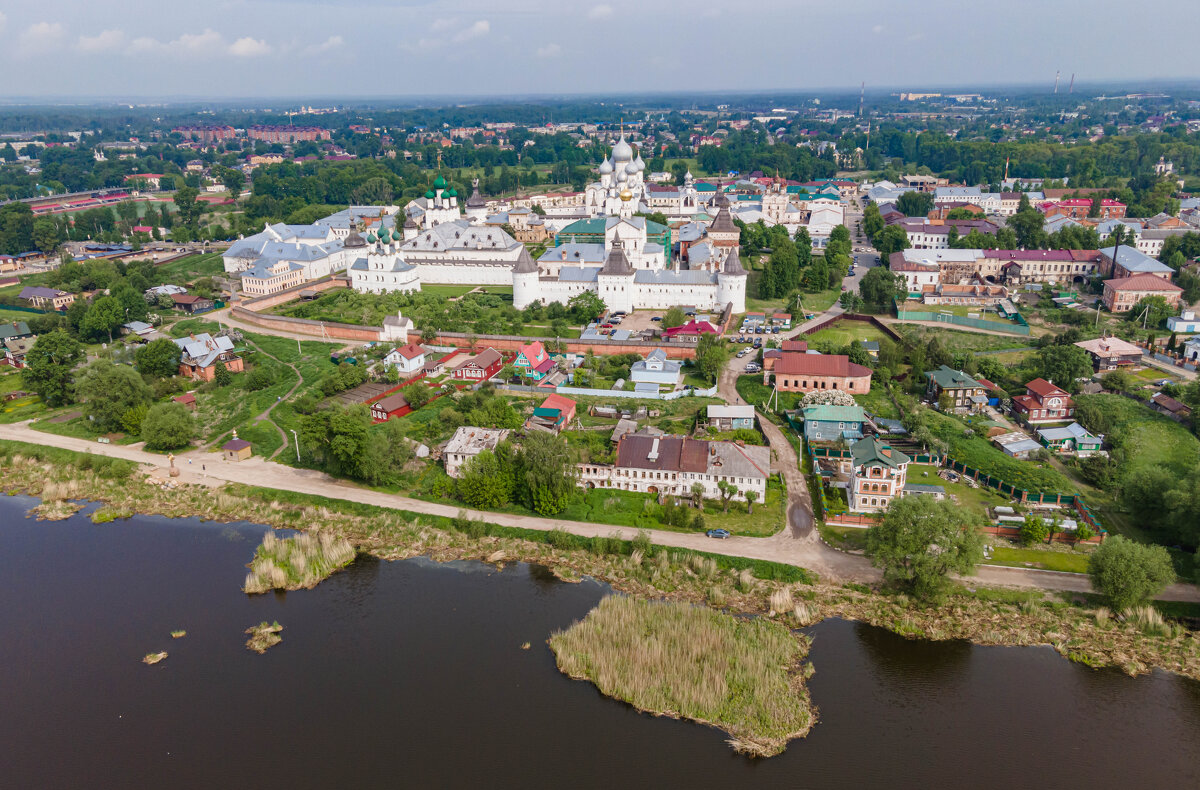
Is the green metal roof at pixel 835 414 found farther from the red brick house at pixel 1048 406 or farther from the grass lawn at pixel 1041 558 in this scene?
the grass lawn at pixel 1041 558

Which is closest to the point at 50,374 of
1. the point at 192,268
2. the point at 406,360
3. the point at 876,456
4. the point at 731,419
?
the point at 406,360

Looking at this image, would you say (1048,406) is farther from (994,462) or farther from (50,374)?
(50,374)

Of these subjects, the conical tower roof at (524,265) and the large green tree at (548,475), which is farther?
the conical tower roof at (524,265)

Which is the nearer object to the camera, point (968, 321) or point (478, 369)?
point (478, 369)

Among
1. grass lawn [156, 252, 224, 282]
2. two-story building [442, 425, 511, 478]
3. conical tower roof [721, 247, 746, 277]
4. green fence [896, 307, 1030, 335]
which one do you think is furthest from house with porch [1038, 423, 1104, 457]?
grass lawn [156, 252, 224, 282]

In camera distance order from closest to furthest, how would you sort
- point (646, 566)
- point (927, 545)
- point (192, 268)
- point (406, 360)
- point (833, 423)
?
1. point (927, 545)
2. point (646, 566)
3. point (833, 423)
4. point (406, 360)
5. point (192, 268)

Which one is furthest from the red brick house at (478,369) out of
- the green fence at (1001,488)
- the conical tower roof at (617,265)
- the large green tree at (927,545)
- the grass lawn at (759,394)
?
the large green tree at (927,545)

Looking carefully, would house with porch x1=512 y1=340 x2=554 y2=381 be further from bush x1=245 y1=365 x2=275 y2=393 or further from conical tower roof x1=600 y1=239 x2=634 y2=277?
bush x1=245 y1=365 x2=275 y2=393
